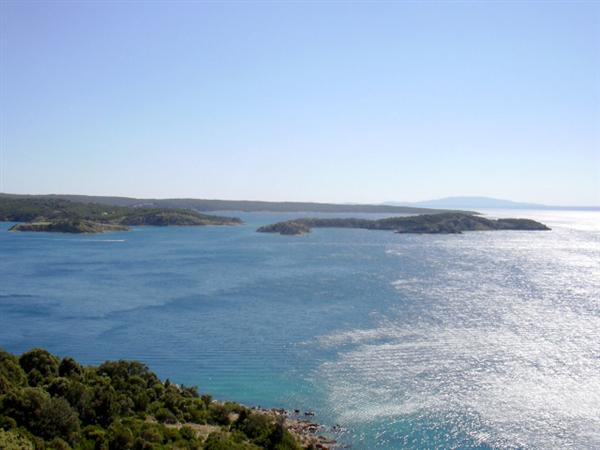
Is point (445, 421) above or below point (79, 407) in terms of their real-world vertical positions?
below

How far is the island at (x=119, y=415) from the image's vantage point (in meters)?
15.3

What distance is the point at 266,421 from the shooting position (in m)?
19.3

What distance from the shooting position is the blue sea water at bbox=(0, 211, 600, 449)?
22422 millimetres

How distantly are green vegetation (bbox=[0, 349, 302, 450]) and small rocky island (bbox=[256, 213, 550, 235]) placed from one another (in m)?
111

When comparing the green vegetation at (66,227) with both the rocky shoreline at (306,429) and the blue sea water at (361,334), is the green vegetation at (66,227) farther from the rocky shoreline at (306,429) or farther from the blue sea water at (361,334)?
the rocky shoreline at (306,429)

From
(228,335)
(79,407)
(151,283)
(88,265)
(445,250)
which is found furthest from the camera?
(445,250)

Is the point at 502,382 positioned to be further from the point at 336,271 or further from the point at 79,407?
the point at 336,271

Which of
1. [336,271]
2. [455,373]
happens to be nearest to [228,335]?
[455,373]

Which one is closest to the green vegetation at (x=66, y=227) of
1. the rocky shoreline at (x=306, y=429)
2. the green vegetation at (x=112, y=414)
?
the green vegetation at (x=112, y=414)

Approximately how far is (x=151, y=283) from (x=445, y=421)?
4275 centimetres

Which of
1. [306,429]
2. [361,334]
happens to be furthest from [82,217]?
[306,429]

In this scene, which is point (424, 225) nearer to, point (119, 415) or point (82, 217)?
point (82, 217)

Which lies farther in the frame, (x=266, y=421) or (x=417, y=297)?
(x=417, y=297)

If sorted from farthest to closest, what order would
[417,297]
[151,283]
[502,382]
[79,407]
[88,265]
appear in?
[88,265]
[151,283]
[417,297]
[502,382]
[79,407]
